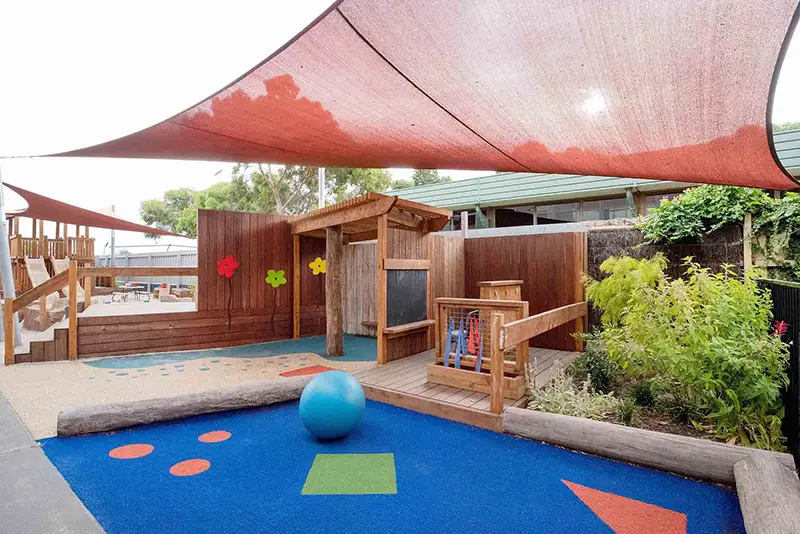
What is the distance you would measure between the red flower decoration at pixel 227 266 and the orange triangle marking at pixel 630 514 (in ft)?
20.4

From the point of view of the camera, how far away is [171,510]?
7.80ft

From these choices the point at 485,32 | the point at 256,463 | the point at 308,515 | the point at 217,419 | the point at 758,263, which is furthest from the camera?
the point at 758,263

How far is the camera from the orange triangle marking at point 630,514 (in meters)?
2.26

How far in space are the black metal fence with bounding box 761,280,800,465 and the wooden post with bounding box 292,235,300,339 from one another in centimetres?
682

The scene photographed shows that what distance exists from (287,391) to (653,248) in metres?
4.79

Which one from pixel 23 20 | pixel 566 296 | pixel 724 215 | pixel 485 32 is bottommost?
pixel 566 296

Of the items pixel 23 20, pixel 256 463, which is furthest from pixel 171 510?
pixel 23 20

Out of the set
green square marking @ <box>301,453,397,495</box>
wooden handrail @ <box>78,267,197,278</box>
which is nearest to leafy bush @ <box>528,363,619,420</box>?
green square marking @ <box>301,453,397,495</box>

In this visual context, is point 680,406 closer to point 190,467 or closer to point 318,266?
point 190,467

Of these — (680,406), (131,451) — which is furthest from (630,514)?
(131,451)

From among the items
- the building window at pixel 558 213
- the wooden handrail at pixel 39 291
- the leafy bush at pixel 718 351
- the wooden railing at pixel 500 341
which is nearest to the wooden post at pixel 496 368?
the wooden railing at pixel 500 341

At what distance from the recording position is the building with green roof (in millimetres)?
9070

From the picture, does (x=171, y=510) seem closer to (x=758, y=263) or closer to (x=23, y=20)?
(x=23, y=20)

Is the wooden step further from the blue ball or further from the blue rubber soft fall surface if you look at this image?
the blue ball
